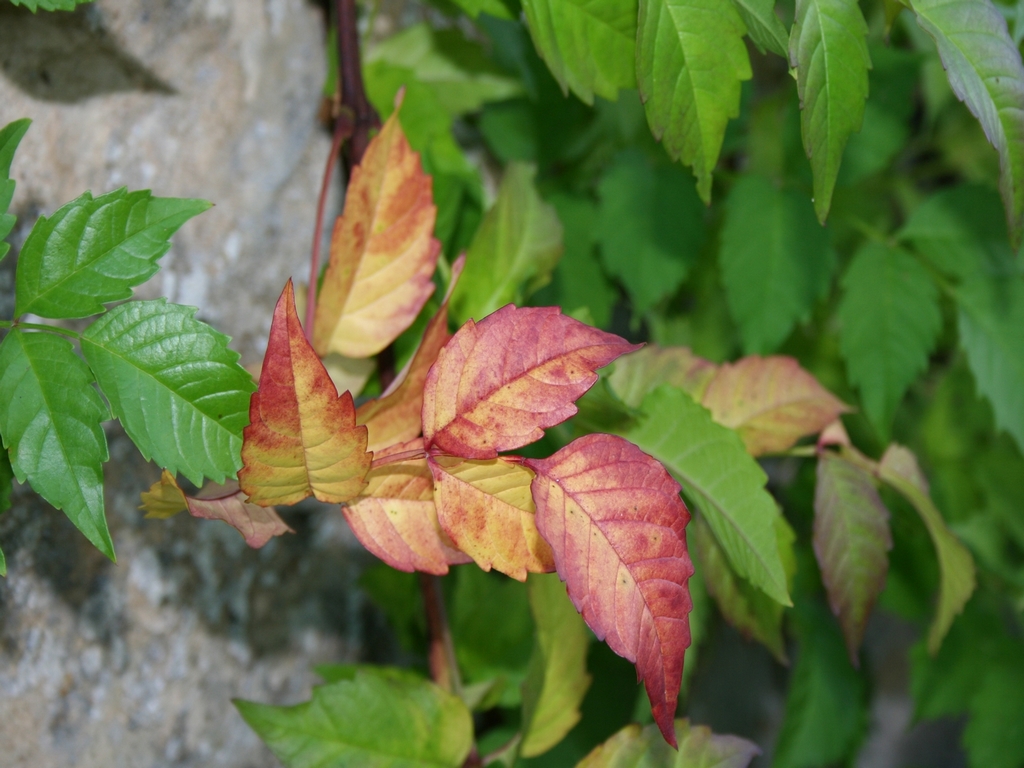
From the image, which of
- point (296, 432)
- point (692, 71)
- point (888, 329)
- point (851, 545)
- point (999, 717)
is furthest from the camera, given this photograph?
point (999, 717)

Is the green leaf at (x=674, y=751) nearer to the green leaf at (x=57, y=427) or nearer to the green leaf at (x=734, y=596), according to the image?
the green leaf at (x=734, y=596)

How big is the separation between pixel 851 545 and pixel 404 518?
0.34 m

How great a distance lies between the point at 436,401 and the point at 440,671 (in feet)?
1.04

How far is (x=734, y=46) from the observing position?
0.47 metres

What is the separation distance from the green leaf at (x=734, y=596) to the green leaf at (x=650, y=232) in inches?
10.1

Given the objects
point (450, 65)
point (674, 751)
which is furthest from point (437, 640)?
point (450, 65)

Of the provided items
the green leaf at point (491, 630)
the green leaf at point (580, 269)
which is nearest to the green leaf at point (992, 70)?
the green leaf at point (580, 269)

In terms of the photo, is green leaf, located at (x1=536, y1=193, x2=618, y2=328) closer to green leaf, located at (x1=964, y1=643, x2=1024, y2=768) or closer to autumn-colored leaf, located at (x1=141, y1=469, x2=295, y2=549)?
autumn-colored leaf, located at (x1=141, y1=469, x2=295, y2=549)

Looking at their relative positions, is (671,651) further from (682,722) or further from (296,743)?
(296,743)

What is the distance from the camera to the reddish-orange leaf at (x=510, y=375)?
0.38 metres

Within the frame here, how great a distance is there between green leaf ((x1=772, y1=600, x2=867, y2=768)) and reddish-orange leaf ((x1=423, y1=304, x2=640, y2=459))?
2.13 feet

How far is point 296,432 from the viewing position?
1.21 ft

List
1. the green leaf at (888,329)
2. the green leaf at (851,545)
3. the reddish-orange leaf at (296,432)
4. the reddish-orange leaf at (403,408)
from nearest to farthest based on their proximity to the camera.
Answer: the reddish-orange leaf at (296,432) → the reddish-orange leaf at (403,408) → the green leaf at (851,545) → the green leaf at (888,329)

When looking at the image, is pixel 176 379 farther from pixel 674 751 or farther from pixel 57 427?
pixel 674 751
